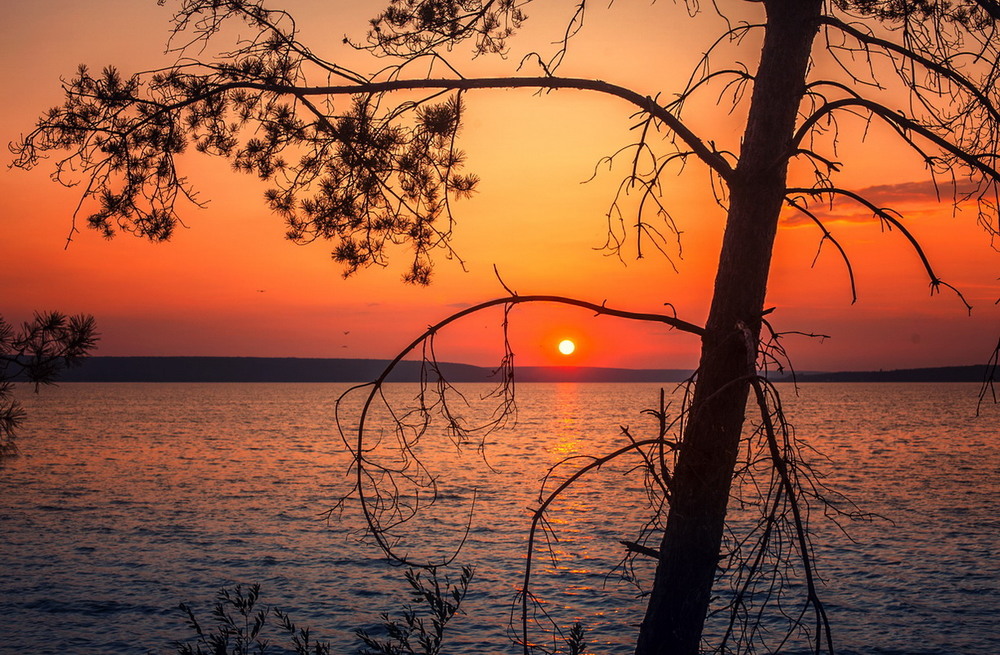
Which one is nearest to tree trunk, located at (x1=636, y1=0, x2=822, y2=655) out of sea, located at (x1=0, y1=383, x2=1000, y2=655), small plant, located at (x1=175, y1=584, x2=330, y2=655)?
sea, located at (x1=0, y1=383, x2=1000, y2=655)

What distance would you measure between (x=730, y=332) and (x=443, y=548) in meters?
23.2

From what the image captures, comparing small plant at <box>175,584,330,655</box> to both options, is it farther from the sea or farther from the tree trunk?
the tree trunk

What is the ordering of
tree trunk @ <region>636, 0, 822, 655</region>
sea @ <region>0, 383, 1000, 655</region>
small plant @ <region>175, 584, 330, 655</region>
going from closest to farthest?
tree trunk @ <region>636, 0, 822, 655</region> < small plant @ <region>175, 584, 330, 655</region> < sea @ <region>0, 383, 1000, 655</region>

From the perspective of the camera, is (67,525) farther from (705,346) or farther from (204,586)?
(705,346)

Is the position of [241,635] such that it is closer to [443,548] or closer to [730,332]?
[730,332]

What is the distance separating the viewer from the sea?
17.5 metres

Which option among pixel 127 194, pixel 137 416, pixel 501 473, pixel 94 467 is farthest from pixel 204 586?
pixel 137 416

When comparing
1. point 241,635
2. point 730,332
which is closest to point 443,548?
point 241,635

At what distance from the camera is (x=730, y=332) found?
4.90 metres

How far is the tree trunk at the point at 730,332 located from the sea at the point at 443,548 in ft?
0.97

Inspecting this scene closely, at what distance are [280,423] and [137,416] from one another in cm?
3010

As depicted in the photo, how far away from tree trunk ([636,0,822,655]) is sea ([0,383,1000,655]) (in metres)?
0.30

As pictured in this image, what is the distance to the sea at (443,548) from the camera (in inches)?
691

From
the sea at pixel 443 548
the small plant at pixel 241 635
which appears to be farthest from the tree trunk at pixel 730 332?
the small plant at pixel 241 635
